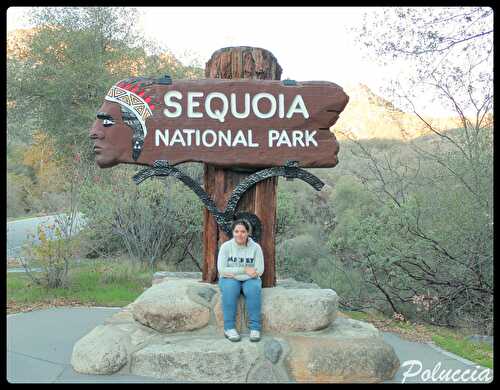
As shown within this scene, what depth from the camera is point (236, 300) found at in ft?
14.2

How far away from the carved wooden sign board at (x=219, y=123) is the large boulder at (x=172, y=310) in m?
1.29

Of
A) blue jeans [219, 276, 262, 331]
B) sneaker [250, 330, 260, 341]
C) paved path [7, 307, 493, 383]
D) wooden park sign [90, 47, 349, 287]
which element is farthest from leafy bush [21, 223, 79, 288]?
sneaker [250, 330, 260, 341]

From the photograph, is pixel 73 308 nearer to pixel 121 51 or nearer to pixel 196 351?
pixel 196 351

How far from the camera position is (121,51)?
625 inches

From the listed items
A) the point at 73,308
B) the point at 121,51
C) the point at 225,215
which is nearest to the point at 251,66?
the point at 225,215

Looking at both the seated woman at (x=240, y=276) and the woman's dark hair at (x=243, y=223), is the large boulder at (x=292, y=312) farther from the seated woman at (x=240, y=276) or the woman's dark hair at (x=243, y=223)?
the woman's dark hair at (x=243, y=223)

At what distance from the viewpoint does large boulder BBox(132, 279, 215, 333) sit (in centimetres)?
434

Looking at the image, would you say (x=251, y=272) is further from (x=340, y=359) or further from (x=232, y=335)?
(x=340, y=359)

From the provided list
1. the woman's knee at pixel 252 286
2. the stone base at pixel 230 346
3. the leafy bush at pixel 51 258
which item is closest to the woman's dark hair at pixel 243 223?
the woman's knee at pixel 252 286

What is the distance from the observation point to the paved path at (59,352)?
3.95 m

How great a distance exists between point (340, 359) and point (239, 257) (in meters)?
1.25

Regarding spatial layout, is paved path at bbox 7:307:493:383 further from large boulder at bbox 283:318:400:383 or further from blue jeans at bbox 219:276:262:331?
blue jeans at bbox 219:276:262:331

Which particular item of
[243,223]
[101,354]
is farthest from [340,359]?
[101,354]

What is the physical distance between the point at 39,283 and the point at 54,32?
10494mm
